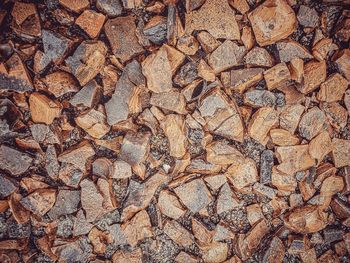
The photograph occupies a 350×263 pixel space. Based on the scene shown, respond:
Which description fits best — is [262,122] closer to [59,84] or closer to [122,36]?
[122,36]

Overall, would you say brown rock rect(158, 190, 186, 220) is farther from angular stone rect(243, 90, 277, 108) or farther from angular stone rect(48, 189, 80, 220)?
angular stone rect(243, 90, 277, 108)

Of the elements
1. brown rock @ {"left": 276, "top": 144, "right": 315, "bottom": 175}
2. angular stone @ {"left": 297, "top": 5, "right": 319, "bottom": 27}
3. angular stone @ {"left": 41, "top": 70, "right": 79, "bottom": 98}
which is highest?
angular stone @ {"left": 297, "top": 5, "right": 319, "bottom": 27}

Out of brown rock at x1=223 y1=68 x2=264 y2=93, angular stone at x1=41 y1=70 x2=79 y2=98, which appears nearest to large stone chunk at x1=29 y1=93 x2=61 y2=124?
angular stone at x1=41 y1=70 x2=79 y2=98

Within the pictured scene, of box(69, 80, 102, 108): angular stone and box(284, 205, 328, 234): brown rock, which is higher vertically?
box(69, 80, 102, 108): angular stone

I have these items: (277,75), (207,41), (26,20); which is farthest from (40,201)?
(277,75)
